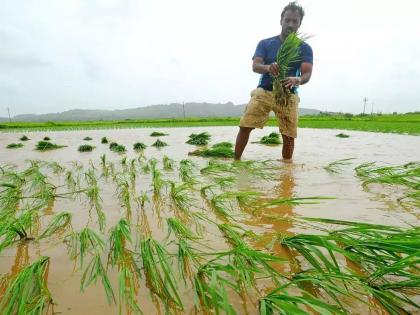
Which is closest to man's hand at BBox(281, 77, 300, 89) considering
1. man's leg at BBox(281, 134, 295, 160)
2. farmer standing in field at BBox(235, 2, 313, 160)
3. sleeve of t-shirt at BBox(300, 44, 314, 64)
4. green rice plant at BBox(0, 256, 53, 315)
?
farmer standing in field at BBox(235, 2, 313, 160)

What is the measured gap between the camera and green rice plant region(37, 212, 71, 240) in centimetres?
152

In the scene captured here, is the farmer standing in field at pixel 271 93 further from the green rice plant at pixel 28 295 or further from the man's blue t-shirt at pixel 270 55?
the green rice plant at pixel 28 295

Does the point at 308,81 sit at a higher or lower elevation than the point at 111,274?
higher

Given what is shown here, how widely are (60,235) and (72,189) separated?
1054 mm

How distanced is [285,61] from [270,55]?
0.44 meters

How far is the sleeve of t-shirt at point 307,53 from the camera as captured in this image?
4.26 m

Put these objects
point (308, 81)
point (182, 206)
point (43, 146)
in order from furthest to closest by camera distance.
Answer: point (43, 146), point (308, 81), point (182, 206)

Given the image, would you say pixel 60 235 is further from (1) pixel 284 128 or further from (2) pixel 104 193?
(1) pixel 284 128

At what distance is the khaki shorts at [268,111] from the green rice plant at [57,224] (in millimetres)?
3066

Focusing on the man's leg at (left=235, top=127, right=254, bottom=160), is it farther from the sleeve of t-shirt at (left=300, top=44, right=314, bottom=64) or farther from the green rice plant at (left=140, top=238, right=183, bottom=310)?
the green rice plant at (left=140, top=238, right=183, bottom=310)

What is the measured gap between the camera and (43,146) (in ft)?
20.6

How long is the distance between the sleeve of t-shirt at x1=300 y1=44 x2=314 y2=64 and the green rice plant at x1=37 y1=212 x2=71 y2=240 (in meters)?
3.68

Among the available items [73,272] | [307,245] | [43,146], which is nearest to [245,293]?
[307,245]

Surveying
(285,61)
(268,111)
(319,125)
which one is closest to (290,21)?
(285,61)
